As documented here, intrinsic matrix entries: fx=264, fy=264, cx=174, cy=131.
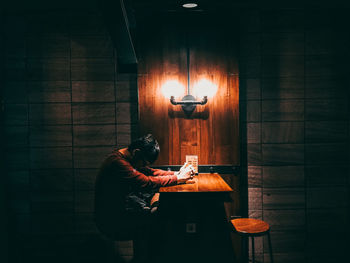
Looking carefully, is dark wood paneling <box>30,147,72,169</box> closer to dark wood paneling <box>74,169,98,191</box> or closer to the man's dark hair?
dark wood paneling <box>74,169,98,191</box>

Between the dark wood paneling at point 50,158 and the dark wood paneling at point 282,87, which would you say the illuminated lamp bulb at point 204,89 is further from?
the dark wood paneling at point 50,158

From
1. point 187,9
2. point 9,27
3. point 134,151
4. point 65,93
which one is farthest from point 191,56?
point 9,27

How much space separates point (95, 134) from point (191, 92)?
4.97 feet

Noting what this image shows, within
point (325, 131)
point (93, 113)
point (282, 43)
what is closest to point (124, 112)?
point (93, 113)

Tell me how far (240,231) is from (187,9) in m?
2.78

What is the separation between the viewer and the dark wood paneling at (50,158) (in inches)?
151

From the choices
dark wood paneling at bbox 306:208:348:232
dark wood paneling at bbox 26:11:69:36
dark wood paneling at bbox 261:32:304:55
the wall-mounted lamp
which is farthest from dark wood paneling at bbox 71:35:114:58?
dark wood paneling at bbox 306:208:348:232

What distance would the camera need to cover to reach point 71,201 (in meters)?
3.85

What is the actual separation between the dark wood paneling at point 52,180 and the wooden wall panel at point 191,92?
4.49 ft

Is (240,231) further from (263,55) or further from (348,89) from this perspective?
(348,89)

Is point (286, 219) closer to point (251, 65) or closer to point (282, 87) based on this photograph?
point (282, 87)

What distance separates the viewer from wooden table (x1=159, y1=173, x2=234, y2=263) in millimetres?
2701

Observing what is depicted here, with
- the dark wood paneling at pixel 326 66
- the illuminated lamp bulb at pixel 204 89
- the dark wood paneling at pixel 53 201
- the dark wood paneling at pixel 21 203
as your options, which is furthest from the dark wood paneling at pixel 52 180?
the dark wood paneling at pixel 326 66

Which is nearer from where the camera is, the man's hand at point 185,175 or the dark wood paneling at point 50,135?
the man's hand at point 185,175
